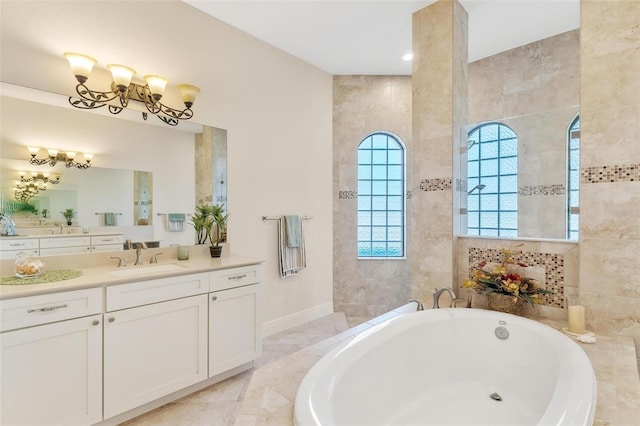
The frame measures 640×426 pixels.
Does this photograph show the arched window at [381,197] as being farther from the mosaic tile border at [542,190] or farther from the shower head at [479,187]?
the mosaic tile border at [542,190]

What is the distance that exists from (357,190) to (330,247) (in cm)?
77

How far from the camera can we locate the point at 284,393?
48.3 inches

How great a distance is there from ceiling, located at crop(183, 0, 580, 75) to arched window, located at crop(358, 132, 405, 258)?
999 millimetres

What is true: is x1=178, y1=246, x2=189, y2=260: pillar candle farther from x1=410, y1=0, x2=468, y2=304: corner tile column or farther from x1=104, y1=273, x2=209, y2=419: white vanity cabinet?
x1=410, y1=0, x2=468, y2=304: corner tile column

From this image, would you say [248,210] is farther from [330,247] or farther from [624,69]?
[624,69]

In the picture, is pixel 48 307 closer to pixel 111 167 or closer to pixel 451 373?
pixel 111 167

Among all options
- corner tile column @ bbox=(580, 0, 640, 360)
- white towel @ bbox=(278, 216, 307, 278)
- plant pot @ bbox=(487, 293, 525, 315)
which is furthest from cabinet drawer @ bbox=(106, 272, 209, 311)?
Result: corner tile column @ bbox=(580, 0, 640, 360)

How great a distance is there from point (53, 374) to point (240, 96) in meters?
2.37

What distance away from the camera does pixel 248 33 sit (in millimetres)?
2938

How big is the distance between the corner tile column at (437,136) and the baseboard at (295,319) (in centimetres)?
141

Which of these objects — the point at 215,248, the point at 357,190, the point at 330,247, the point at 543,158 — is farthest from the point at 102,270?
Answer: the point at 543,158

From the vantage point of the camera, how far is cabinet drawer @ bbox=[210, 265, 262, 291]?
2215 millimetres

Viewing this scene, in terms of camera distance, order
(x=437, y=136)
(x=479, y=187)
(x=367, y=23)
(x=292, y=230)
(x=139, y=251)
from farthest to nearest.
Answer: (x=292, y=230)
(x=479, y=187)
(x=367, y=23)
(x=437, y=136)
(x=139, y=251)

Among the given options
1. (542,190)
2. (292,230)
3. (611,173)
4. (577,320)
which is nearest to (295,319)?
(292,230)
